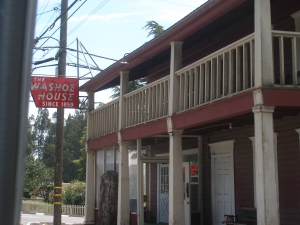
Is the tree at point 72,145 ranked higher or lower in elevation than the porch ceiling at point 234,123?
higher

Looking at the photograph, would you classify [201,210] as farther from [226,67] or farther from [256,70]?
[256,70]

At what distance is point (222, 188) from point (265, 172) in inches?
255

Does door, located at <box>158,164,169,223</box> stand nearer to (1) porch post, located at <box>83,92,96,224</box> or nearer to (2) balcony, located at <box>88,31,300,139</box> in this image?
(1) porch post, located at <box>83,92,96,224</box>

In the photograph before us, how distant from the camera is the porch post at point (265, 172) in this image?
297 inches

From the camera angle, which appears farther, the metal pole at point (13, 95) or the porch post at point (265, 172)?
the porch post at point (265, 172)

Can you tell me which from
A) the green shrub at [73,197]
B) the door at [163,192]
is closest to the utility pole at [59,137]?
the door at [163,192]

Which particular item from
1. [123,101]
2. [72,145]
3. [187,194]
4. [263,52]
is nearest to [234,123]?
[263,52]

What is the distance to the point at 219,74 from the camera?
32.3ft

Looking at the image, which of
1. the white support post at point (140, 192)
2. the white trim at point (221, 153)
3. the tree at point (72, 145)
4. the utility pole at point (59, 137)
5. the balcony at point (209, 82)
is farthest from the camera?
the tree at point (72, 145)

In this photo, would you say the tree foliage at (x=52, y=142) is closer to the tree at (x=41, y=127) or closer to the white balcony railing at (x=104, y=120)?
the tree at (x=41, y=127)

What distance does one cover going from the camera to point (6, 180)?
3.83 feet

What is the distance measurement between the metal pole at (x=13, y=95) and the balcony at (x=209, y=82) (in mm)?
7238

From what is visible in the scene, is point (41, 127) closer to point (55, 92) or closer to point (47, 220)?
point (47, 220)

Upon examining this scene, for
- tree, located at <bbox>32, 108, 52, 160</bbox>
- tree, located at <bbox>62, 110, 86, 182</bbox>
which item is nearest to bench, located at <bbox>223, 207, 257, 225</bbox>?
tree, located at <bbox>62, 110, 86, 182</bbox>
